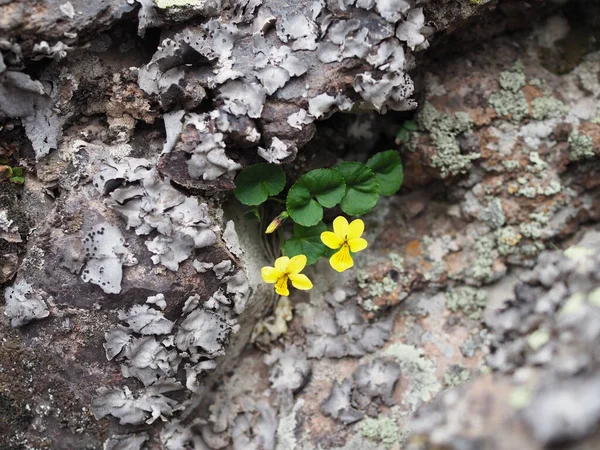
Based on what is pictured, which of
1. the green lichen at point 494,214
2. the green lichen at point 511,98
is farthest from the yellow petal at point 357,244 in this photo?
the green lichen at point 511,98

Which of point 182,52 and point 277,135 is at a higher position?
point 182,52

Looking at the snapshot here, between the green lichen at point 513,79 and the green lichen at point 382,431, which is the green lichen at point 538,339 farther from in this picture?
the green lichen at point 513,79

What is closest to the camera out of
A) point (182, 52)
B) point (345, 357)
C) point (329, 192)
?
point (182, 52)

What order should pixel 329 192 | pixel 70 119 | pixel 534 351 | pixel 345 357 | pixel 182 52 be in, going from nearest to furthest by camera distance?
pixel 534 351 → pixel 182 52 → pixel 70 119 → pixel 329 192 → pixel 345 357

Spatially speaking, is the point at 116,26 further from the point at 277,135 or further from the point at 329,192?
the point at 329,192

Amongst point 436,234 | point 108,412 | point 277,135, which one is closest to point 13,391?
point 108,412

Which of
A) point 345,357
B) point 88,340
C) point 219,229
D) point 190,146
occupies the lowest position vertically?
point 345,357

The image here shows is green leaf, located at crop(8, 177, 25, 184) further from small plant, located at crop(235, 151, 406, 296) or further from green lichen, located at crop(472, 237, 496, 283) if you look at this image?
green lichen, located at crop(472, 237, 496, 283)
